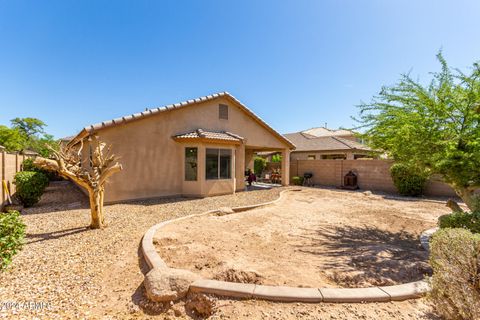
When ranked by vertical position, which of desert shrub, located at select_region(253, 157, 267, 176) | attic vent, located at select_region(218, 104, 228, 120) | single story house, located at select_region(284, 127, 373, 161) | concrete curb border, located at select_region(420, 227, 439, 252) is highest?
attic vent, located at select_region(218, 104, 228, 120)

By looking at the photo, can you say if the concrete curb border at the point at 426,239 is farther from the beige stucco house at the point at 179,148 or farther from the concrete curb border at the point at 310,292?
the beige stucco house at the point at 179,148

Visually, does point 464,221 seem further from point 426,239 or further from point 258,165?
point 258,165

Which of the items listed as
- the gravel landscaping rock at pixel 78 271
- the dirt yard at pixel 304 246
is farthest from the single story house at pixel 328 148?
the gravel landscaping rock at pixel 78 271

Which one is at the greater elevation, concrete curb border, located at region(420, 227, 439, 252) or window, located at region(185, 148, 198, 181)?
window, located at region(185, 148, 198, 181)

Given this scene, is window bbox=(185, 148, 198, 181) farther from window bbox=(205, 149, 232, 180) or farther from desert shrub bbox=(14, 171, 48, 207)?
desert shrub bbox=(14, 171, 48, 207)

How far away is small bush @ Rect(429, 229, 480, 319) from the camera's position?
2.48 m

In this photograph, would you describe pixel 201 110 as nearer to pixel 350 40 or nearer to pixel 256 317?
pixel 350 40

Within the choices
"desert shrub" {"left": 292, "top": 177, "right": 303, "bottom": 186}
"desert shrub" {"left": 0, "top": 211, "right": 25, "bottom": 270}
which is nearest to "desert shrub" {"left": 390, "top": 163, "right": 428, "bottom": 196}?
"desert shrub" {"left": 292, "top": 177, "right": 303, "bottom": 186}

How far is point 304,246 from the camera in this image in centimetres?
545

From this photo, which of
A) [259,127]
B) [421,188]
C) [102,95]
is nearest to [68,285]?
[259,127]

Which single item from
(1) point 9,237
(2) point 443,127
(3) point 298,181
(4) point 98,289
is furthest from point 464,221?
(3) point 298,181

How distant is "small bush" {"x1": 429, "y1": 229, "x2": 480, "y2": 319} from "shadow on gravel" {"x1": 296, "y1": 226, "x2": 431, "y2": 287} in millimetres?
1018

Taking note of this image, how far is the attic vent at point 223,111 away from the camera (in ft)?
46.7

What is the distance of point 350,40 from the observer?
11570mm
